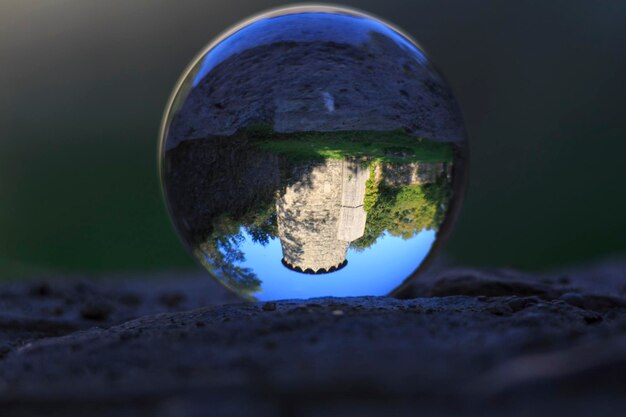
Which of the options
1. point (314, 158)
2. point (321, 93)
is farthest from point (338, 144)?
point (321, 93)

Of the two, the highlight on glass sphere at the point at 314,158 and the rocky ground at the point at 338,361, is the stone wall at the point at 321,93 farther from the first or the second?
the rocky ground at the point at 338,361

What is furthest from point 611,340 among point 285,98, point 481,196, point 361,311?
point 481,196

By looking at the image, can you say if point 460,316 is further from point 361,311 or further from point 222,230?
point 222,230

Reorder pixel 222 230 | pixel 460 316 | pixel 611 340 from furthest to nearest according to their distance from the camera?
pixel 222 230 < pixel 460 316 < pixel 611 340

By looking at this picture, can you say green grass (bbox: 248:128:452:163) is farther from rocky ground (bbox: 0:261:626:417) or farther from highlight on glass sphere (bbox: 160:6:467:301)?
rocky ground (bbox: 0:261:626:417)

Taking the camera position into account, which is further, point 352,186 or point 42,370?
point 352,186
